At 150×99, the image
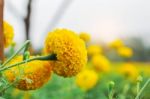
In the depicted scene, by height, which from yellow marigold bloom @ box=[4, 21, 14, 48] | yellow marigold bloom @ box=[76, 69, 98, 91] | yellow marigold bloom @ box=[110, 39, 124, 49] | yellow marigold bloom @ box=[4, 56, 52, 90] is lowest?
yellow marigold bloom @ box=[76, 69, 98, 91]

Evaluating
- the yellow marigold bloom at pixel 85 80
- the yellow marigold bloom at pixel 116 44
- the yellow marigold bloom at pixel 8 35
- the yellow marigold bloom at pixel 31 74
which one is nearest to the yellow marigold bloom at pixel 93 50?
the yellow marigold bloom at pixel 116 44

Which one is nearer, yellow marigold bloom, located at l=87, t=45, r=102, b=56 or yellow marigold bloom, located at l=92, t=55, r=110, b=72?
yellow marigold bloom, located at l=87, t=45, r=102, b=56

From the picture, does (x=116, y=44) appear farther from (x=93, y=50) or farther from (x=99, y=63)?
(x=99, y=63)

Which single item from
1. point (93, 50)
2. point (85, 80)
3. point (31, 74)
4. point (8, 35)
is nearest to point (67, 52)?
point (31, 74)

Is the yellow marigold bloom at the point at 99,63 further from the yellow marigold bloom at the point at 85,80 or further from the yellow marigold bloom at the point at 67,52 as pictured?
the yellow marigold bloom at the point at 67,52

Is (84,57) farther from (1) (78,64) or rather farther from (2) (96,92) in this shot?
(2) (96,92)

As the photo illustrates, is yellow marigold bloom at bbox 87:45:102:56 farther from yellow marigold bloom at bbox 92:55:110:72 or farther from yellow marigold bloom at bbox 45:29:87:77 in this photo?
yellow marigold bloom at bbox 45:29:87:77

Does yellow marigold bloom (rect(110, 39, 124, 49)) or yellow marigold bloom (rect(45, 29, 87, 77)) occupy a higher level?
yellow marigold bloom (rect(45, 29, 87, 77))

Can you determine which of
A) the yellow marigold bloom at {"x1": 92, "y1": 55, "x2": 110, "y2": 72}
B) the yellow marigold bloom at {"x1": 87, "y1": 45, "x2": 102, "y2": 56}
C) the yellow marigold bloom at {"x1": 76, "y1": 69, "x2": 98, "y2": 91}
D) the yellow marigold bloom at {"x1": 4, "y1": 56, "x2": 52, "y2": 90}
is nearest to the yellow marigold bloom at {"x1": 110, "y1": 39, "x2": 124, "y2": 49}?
the yellow marigold bloom at {"x1": 87, "y1": 45, "x2": 102, "y2": 56}
